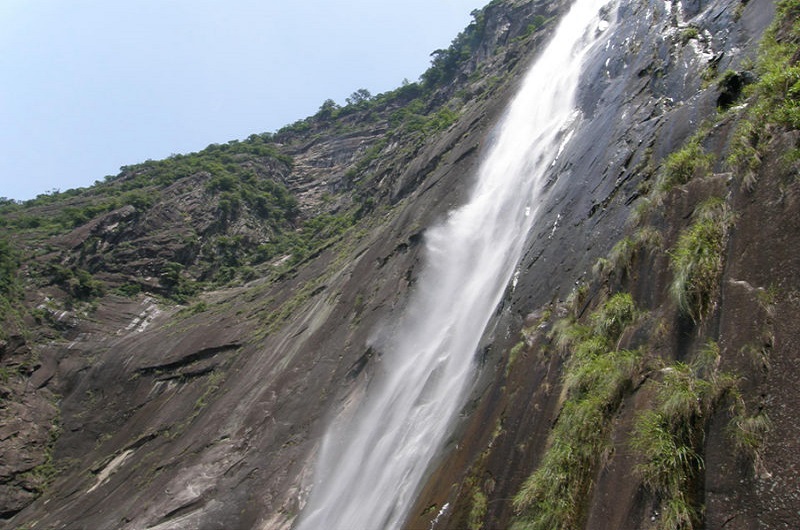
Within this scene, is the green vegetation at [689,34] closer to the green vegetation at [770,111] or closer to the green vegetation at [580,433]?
the green vegetation at [770,111]

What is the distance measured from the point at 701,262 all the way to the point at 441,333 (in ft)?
37.0

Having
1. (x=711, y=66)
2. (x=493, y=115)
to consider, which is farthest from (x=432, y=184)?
(x=711, y=66)

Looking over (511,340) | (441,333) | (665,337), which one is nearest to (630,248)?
(665,337)

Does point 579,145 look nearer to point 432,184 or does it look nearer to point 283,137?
point 432,184

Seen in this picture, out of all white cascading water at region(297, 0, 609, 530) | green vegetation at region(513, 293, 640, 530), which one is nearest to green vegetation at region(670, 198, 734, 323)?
green vegetation at region(513, 293, 640, 530)

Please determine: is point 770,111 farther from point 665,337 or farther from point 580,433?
point 580,433

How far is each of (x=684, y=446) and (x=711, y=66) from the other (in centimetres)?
987

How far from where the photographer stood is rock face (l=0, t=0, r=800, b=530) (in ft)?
20.4

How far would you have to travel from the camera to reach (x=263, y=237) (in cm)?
6369

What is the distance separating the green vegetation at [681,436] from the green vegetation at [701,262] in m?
0.75

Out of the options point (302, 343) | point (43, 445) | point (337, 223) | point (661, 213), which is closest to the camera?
point (661, 213)

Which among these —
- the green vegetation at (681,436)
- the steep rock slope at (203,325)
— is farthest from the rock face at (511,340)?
the steep rock slope at (203,325)

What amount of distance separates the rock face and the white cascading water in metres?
1.02

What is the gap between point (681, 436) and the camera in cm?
616
